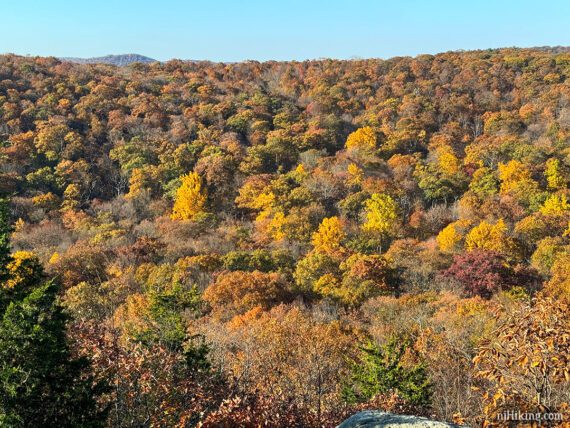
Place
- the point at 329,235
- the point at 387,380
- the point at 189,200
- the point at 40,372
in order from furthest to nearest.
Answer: the point at 189,200 < the point at 329,235 < the point at 387,380 < the point at 40,372

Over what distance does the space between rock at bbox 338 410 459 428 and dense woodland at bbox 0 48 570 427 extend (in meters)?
0.40

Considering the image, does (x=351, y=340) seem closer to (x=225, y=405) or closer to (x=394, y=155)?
(x=225, y=405)

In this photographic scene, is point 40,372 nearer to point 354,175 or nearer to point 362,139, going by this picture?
point 354,175

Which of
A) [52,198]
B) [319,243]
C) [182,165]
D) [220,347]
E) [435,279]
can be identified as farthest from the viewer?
[182,165]

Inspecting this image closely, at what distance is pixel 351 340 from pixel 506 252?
2283cm

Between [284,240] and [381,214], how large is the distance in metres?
9.94

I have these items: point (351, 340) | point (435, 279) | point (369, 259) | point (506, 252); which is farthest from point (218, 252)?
point (506, 252)

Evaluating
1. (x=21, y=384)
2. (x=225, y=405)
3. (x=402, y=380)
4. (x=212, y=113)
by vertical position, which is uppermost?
(x=212, y=113)

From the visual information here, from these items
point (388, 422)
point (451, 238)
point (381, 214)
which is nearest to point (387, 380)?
point (388, 422)

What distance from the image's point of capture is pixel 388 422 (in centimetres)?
612

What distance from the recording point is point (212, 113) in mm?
73125

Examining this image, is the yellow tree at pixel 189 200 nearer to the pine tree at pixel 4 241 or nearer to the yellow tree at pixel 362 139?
the yellow tree at pixel 362 139

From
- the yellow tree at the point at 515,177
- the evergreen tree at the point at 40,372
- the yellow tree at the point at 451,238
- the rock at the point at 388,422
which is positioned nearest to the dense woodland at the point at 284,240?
the evergreen tree at the point at 40,372

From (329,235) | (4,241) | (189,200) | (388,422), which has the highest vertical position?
(4,241)
